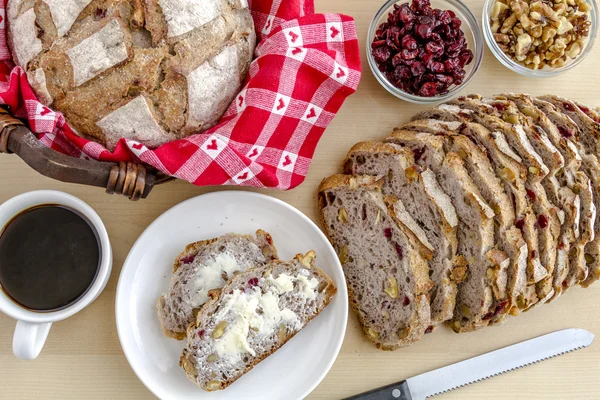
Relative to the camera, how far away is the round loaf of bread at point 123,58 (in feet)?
5.59

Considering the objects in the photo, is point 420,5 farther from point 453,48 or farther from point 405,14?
point 453,48

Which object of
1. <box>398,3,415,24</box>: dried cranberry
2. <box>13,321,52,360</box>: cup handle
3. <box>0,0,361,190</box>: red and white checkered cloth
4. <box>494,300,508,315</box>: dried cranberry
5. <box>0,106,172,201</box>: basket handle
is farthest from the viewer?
<box>398,3,415,24</box>: dried cranberry

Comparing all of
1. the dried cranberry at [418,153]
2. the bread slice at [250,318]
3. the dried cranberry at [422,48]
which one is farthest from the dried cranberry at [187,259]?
the dried cranberry at [422,48]

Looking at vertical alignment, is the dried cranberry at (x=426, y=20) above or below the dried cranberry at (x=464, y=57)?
above

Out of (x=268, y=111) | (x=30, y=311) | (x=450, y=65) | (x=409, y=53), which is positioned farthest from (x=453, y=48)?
(x=30, y=311)

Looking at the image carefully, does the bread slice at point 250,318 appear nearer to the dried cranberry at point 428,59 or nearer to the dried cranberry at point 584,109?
the dried cranberry at point 428,59

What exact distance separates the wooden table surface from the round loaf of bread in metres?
0.47

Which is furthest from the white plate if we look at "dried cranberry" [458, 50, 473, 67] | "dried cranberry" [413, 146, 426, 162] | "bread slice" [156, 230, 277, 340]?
"dried cranberry" [458, 50, 473, 67]

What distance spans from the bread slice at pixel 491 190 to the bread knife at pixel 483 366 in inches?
11.0

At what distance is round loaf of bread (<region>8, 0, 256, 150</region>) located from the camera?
1703 millimetres

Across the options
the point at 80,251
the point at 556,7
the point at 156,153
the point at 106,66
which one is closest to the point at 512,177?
the point at 556,7

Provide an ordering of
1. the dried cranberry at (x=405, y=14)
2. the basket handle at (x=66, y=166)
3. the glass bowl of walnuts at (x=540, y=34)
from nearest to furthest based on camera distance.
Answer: the basket handle at (x=66, y=166) → the dried cranberry at (x=405, y=14) → the glass bowl of walnuts at (x=540, y=34)

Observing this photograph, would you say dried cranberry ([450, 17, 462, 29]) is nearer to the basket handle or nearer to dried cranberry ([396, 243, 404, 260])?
dried cranberry ([396, 243, 404, 260])

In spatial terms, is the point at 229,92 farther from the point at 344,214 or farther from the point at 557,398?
the point at 557,398
